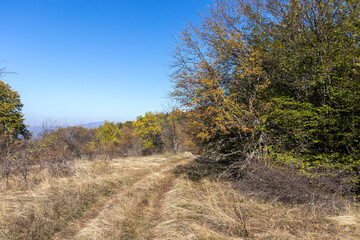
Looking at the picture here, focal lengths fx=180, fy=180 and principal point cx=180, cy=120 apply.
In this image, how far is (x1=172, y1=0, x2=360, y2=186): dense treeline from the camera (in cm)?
632

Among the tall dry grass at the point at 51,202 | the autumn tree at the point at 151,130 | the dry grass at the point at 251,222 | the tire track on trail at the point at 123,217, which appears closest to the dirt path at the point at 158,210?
the tire track on trail at the point at 123,217

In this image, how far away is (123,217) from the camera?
516 centimetres

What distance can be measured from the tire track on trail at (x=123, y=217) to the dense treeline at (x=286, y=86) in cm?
328

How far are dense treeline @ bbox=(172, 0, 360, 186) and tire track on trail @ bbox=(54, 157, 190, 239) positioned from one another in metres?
3.28

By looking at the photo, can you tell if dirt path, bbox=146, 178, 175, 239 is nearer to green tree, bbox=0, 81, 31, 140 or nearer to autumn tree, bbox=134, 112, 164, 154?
green tree, bbox=0, 81, 31, 140

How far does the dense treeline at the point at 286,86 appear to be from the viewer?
249 inches

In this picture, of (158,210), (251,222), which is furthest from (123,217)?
(251,222)

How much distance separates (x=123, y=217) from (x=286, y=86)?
8473 mm

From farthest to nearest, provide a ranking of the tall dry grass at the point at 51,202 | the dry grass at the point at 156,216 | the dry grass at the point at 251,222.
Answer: the tall dry grass at the point at 51,202, the dry grass at the point at 156,216, the dry grass at the point at 251,222

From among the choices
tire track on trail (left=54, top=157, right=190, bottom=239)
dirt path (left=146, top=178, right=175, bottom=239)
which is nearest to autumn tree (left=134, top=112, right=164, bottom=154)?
dirt path (left=146, top=178, right=175, bottom=239)

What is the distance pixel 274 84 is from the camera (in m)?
8.45

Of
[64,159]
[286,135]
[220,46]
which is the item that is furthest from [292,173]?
[64,159]

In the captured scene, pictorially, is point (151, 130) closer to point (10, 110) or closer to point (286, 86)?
point (10, 110)

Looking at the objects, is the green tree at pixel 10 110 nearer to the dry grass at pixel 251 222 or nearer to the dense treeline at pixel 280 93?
the dense treeline at pixel 280 93
